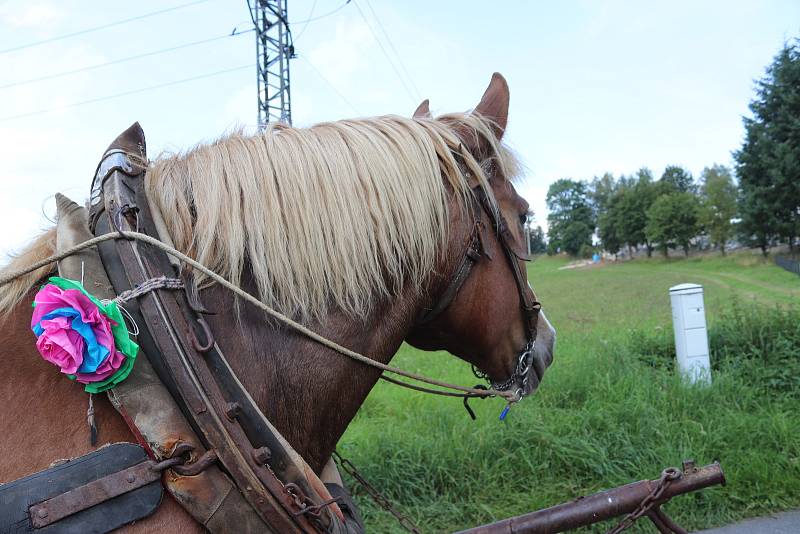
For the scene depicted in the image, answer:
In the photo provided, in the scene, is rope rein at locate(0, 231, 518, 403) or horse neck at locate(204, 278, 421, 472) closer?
rope rein at locate(0, 231, 518, 403)

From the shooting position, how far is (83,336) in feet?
3.19

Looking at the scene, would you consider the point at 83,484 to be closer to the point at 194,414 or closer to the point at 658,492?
the point at 194,414

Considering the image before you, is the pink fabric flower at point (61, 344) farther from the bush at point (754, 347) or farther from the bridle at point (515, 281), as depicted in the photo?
the bush at point (754, 347)

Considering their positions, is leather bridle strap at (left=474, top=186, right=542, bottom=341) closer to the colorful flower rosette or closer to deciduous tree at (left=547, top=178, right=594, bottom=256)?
the colorful flower rosette

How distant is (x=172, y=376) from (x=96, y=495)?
0.78ft

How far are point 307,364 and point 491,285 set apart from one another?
2.08ft

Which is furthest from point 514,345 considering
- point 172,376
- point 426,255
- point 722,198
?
point 722,198

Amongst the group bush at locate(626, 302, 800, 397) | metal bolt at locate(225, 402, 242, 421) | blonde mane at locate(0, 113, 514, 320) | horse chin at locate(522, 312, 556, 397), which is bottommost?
bush at locate(626, 302, 800, 397)

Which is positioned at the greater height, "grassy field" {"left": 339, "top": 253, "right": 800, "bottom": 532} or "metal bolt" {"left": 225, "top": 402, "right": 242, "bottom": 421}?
"metal bolt" {"left": 225, "top": 402, "right": 242, "bottom": 421}

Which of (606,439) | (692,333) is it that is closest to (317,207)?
(606,439)

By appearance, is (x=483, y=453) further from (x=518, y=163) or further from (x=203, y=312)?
(x=203, y=312)

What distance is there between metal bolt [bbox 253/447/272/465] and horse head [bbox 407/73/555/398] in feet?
2.13

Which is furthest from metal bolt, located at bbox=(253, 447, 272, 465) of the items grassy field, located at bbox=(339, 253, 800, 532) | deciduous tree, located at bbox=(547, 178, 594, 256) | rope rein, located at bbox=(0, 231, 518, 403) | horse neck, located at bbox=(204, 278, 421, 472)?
deciduous tree, located at bbox=(547, 178, 594, 256)

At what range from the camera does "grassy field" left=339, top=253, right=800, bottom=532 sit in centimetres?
329
